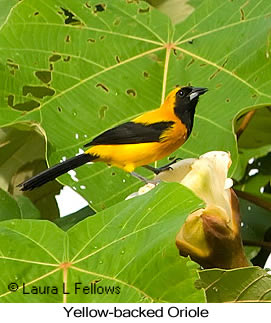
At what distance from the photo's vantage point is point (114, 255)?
828 millimetres

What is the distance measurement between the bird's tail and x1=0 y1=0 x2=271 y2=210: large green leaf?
0.04 ft

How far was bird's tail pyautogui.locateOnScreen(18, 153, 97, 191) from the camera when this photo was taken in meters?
1.03

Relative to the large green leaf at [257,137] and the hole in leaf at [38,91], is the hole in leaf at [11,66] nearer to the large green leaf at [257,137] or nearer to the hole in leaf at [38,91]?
the hole in leaf at [38,91]

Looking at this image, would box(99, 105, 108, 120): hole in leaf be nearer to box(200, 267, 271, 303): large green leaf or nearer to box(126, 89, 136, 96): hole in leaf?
box(126, 89, 136, 96): hole in leaf

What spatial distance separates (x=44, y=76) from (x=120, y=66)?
0.09 m

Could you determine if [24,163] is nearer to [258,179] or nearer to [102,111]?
[102,111]

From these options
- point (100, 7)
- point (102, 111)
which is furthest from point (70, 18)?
point (102, 111)

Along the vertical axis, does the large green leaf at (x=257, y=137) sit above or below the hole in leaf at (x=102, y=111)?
above

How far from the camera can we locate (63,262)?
833 mm

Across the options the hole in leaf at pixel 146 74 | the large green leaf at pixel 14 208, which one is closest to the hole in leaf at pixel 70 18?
the hole in leaf at pixel 146 74

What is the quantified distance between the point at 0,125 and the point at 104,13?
0.20m

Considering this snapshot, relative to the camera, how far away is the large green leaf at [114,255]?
809 mm
